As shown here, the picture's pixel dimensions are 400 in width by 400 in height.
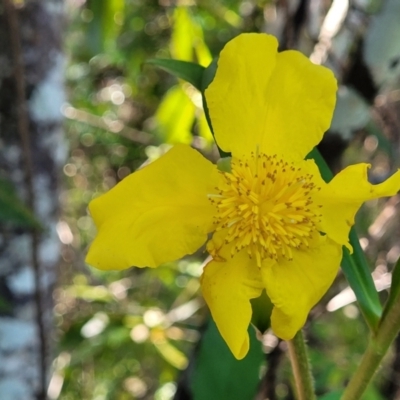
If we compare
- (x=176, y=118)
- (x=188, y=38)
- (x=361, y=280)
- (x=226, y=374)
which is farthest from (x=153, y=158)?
(x=361, y=280)

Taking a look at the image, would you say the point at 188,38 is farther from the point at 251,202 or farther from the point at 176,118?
the point at 251,202

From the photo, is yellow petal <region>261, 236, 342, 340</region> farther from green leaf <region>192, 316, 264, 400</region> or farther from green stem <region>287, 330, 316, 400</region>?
green leaf <region>192, 316, 264, 400</region>

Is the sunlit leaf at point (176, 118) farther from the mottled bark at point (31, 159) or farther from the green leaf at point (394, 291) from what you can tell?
the green leaf at point (394, 291)

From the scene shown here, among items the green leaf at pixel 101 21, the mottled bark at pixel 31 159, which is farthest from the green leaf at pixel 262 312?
the green leaf at pixel 101 21

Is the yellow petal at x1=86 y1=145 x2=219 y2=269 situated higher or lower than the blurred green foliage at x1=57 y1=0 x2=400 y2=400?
higher

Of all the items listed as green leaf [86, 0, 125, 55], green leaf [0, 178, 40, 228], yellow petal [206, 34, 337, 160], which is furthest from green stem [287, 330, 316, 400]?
green leaf [86, 0, 125, 55]

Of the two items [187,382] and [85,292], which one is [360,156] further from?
[187,382]
